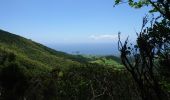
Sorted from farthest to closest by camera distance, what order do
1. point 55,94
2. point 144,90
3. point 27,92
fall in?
point 55,94 → point 27,92 → point 144,90

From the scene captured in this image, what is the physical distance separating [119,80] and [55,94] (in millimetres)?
24597

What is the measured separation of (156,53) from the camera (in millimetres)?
15586

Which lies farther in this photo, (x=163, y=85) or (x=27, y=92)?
(x=27, y=92)

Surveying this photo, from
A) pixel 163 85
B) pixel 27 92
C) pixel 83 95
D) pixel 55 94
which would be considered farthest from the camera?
pixel 83 95

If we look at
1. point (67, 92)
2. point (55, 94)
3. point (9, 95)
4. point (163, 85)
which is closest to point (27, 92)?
point (9, 95)

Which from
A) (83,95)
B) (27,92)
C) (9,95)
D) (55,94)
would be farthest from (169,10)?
(83,95)

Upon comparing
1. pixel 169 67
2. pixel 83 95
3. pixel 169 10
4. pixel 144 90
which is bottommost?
pixel 83 95

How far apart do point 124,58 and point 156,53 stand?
1401 mm

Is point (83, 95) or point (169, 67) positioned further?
point (83, 95)

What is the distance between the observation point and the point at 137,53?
15562mm

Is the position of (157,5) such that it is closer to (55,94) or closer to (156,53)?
(156,53)

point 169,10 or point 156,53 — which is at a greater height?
point 169,10

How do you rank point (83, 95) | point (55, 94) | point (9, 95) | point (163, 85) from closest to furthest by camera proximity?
point (163, 85)
point (9, 95)
point (55, 94)
point (83, 95)

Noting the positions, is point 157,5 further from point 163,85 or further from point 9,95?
point 9,95
